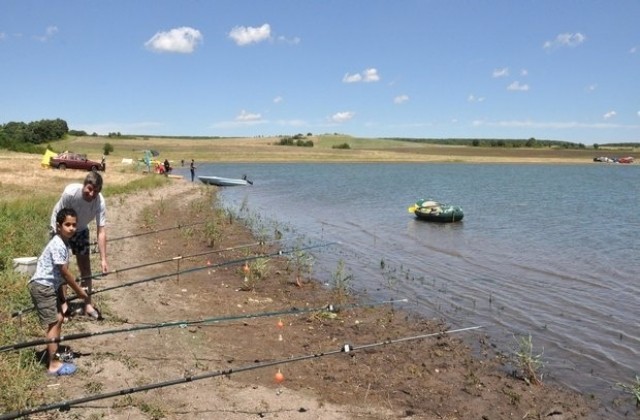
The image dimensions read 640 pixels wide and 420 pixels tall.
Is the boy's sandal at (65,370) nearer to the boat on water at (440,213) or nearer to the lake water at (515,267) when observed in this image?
the lake water at (515,267)

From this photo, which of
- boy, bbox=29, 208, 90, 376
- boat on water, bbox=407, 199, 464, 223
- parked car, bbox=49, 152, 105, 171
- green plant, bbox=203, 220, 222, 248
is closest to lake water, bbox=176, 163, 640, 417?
boat on water, bbox=407, 199, 464, 223

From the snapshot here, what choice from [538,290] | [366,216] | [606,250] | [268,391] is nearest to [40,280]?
[268,391]

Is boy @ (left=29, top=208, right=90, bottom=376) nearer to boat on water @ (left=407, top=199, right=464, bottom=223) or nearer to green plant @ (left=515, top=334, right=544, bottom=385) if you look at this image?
green plant @ (left=515, top=334, right=544, bottom=385)

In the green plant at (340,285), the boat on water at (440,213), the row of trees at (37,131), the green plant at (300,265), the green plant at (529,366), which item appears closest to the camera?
the green plant at (529,366)

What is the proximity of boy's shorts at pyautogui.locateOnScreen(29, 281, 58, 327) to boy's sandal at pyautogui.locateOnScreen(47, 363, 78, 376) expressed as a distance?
1.78 ft

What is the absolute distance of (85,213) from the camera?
8.12 m

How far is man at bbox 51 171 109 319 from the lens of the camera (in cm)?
780

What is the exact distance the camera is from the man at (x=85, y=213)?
25.6 feet

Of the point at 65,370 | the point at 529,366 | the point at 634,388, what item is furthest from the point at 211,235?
the point at 634,388

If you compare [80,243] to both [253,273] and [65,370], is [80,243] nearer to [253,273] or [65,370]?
[65,370]

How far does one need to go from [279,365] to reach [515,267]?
10417 mm

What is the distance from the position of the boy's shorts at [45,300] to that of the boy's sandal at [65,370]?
54 centimetres

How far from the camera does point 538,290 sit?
13.5 meters

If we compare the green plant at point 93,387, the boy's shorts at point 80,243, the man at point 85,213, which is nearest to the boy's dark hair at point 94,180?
the man at point 85,213
